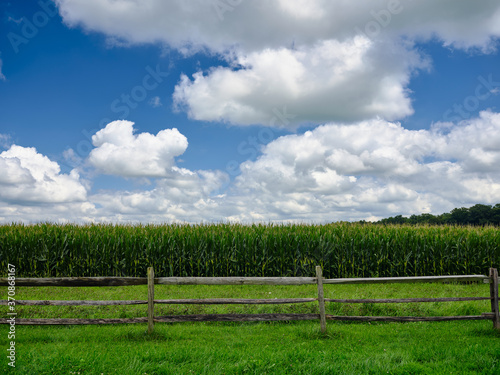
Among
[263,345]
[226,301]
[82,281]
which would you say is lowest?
[263,345]

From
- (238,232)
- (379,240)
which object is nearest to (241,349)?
(238,232)

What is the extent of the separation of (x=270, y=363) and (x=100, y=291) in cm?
1174

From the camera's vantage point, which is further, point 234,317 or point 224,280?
point 224,280

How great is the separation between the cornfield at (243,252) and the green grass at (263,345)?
657cm

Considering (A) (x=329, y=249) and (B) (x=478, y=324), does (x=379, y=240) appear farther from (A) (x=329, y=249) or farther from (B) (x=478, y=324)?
(B) (x=478, y=324)

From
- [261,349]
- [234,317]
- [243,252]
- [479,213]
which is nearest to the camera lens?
[261,349]

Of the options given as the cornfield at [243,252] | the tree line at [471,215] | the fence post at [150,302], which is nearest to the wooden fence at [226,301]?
the fence post at [150,302]

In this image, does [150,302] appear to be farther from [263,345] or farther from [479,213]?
[479,213]

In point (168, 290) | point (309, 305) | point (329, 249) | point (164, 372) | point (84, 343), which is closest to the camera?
point (164, 372)

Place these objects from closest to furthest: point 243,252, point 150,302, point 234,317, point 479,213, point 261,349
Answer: point 261,349 → point 150,302 → point 234,317 → point 243,252 → point 479,213

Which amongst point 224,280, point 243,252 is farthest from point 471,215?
point 224,280

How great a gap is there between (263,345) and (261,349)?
1.37 feet

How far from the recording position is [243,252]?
19.4 m

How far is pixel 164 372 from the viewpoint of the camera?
6938mm
